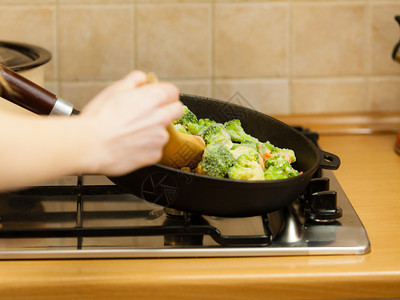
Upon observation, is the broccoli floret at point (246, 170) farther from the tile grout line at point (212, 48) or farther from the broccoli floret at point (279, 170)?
the tile grout line at point (212, 48)

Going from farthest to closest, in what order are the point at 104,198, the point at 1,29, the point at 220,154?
the point at 1,29 → the point at 104,198 → the point at 220,154

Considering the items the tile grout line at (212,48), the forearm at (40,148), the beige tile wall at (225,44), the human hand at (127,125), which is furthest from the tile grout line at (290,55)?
the forearm at (40,148)

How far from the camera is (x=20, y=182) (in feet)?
2.13

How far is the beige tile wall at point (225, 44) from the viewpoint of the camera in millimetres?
1513

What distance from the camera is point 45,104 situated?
944 mm

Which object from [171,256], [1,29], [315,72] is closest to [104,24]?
[1,29]

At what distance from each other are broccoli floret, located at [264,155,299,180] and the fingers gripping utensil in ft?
0.43

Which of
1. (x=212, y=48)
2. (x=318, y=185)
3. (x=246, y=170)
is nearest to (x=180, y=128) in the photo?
(x=246, y=170)

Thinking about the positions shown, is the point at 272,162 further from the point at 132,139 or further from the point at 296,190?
the point at 132,139

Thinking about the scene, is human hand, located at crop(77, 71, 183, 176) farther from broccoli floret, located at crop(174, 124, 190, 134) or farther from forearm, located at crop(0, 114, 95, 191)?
broccoli floret, located at crop(174, 124, 190, 134)

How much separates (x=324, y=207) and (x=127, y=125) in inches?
17.6

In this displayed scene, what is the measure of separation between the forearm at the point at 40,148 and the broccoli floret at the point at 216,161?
1.00ft

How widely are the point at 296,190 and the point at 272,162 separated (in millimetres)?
117

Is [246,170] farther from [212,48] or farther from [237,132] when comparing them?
[212,48]
